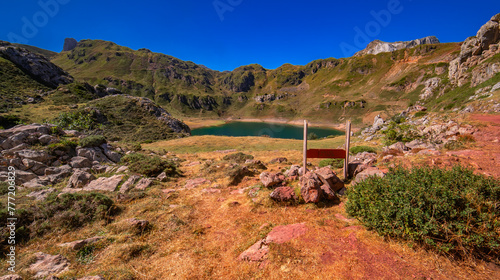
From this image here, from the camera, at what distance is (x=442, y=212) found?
4004mm

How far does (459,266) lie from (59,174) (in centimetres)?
1641

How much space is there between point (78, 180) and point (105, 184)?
1.35 metres

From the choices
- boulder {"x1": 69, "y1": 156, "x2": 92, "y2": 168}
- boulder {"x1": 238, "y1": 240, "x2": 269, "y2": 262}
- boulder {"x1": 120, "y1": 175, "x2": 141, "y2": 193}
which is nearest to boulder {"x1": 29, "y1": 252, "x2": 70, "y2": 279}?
boulder {"x1": 238, "y1": 240, "x2": 269, "y2": 262}

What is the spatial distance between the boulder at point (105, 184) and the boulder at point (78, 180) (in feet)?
1.20

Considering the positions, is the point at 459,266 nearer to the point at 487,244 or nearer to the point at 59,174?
the point at 487,244

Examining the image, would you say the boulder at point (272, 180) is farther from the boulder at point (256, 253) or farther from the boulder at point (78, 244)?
the boulder at point (78, 244)

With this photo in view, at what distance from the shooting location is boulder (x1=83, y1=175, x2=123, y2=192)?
9173 millimetres

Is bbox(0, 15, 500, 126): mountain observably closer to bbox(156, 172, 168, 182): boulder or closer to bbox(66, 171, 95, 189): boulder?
bbox(156, 172, 168, 182): boulder

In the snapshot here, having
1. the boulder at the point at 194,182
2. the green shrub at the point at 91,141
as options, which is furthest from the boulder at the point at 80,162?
the boulder at the point at 194,182

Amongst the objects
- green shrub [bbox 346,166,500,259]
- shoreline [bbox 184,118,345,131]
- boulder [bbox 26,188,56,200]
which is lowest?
shoreline [bbox 184,118,345,131]

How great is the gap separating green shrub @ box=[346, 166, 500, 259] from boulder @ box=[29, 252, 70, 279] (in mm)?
7714

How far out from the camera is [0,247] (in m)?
4.91

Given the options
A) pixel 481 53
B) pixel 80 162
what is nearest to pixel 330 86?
pixel 481 53

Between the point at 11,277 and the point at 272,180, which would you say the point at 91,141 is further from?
the point at 272,180
